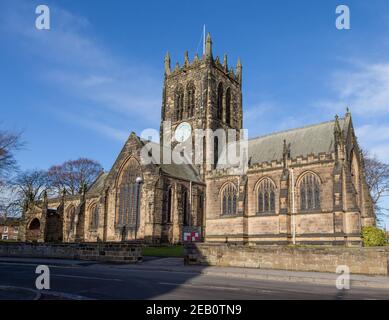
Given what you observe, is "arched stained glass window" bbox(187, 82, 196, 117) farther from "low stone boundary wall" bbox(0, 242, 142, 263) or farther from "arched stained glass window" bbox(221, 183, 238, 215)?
"low stone boundary wall" bbox(0, 242, 142, 263)

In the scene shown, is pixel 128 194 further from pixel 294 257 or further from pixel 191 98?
pixel 294 257

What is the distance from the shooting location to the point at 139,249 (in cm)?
2467

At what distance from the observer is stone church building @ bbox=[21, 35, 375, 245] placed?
32.9m

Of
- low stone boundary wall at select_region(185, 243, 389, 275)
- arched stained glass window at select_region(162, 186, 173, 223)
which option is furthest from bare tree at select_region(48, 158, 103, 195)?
low stone boundary wall at select_region(185, 243, 389, 275)

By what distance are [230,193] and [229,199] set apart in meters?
0.67

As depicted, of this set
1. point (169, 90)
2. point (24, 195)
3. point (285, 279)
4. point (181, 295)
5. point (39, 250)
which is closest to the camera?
point (181, 295)

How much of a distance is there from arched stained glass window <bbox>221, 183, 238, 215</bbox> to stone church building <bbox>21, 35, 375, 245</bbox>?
111 millimetres

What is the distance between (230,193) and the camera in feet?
134

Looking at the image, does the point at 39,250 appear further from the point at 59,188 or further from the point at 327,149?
the point at 59,188
